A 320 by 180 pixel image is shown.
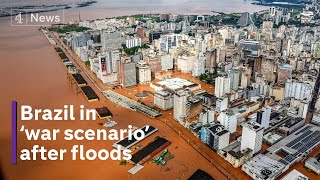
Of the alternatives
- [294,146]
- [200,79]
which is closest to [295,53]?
[200,79]

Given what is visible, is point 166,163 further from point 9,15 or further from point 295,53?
point 9,15

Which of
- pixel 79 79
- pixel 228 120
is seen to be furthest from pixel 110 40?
pixel 228 120

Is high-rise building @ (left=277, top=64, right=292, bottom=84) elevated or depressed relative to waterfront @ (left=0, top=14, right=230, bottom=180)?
elevated

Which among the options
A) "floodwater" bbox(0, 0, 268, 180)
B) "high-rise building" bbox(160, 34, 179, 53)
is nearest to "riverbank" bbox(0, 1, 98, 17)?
"floodwater" bbox(0, 0, 268, 180)

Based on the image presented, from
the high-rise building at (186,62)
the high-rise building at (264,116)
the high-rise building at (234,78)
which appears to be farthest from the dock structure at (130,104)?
the high-rise building at (186,62)

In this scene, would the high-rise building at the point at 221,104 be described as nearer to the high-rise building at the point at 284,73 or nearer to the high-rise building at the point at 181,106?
the high-rise building at the point at 181,106

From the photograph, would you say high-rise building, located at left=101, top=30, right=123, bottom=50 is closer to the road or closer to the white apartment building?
the road

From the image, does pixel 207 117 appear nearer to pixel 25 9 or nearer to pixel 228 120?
pixel 228 120
